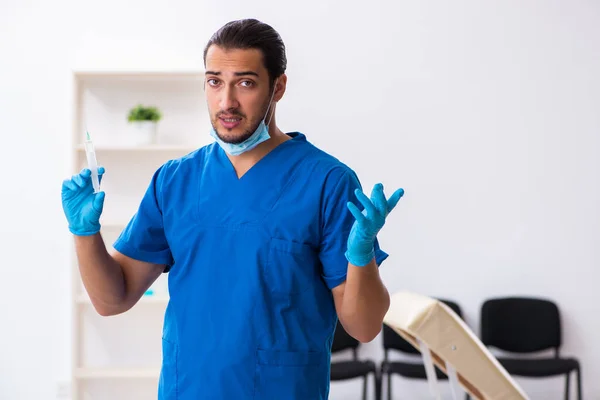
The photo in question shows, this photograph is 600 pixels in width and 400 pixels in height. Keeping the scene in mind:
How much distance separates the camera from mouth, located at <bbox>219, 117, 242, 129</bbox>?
4.59 feet

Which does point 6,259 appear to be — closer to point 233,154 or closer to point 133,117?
point 133,117

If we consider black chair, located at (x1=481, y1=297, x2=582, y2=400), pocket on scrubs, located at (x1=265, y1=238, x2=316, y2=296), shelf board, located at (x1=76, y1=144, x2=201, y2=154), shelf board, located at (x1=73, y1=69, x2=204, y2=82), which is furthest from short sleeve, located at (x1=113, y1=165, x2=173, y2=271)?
black chair, located at (x1=481, y1=297, x2=582, y2=400)

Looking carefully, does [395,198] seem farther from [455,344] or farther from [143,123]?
[143,123]

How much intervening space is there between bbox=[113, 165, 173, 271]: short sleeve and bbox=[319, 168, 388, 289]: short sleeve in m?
0.33

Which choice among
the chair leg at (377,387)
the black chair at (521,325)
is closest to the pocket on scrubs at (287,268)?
the chair leg at (377,387)

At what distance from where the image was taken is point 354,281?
1.32 meters

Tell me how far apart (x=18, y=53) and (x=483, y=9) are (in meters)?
2.34

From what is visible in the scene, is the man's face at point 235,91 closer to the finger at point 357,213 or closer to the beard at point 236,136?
the beard at point 236,136

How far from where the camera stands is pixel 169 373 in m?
1.43

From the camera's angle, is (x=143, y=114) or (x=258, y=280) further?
(x=143, y=114)

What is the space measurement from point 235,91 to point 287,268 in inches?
12.9

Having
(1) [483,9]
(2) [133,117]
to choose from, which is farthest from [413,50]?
(2) [133,117]

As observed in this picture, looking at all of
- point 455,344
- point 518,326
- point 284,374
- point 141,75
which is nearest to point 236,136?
point 284,374

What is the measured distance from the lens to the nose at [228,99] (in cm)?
138
